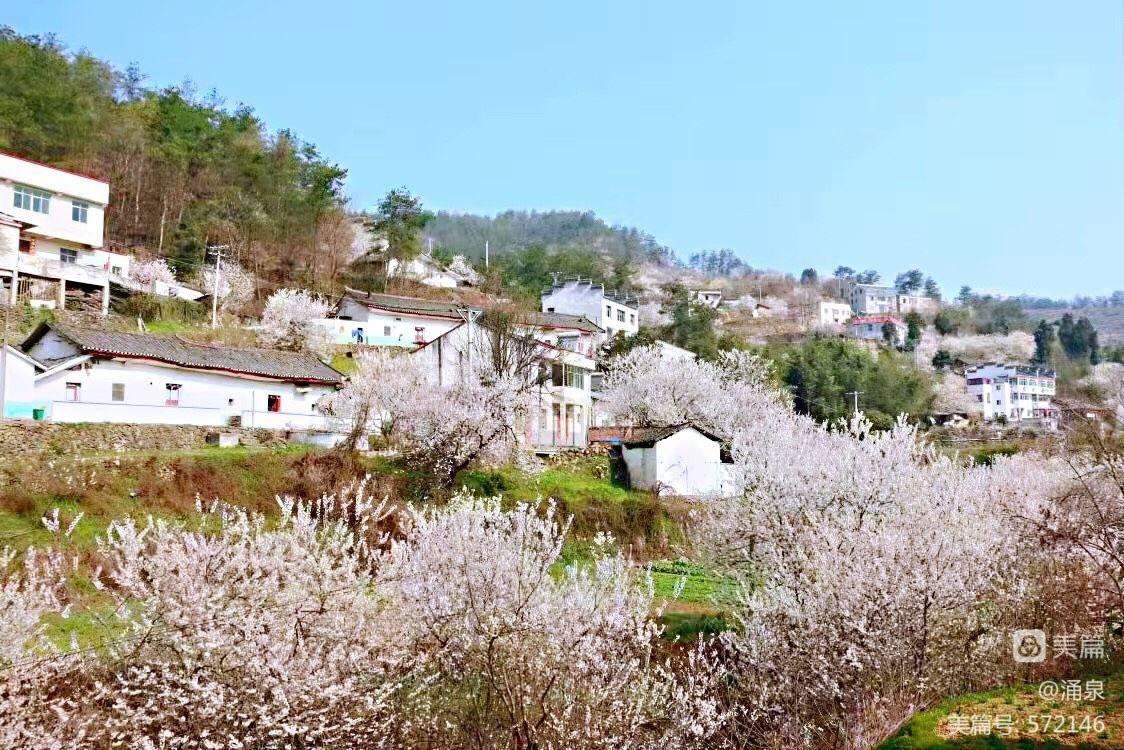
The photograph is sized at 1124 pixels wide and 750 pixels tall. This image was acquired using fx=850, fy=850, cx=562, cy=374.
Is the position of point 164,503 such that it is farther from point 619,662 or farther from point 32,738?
point 619,662

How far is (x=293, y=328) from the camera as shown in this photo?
46125 millimetres

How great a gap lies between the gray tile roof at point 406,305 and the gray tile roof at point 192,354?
15507 mm

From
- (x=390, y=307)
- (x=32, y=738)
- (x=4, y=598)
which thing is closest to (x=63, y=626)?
(x=4, y=598)

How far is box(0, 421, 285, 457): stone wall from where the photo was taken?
2484cm

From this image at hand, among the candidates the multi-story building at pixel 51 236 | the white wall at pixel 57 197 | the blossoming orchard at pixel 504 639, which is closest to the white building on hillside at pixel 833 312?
the white wall at pixel 57 197

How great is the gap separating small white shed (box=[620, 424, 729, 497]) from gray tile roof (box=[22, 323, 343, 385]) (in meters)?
13.3

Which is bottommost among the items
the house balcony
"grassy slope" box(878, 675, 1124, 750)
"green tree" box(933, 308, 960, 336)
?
"grassy slope" box(878, 675, 1124, 750)

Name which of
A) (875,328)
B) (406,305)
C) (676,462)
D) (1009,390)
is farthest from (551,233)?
(676,462)

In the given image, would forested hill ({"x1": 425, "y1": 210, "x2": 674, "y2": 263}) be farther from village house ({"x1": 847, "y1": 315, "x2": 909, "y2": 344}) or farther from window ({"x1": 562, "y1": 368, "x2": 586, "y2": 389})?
window ({"x1": 562, "y1": 368, "x2": 586, "y2": 389})

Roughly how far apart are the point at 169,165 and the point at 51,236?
16.5m

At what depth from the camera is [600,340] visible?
64.2 m

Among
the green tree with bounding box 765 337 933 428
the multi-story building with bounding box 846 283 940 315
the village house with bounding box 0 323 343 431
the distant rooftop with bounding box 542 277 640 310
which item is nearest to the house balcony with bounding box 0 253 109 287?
the village house with bounding box 0 323 343 431

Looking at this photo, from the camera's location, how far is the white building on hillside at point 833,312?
409 ft

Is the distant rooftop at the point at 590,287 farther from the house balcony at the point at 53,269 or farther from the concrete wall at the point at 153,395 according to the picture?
the concrete wall at the point at 153,395
